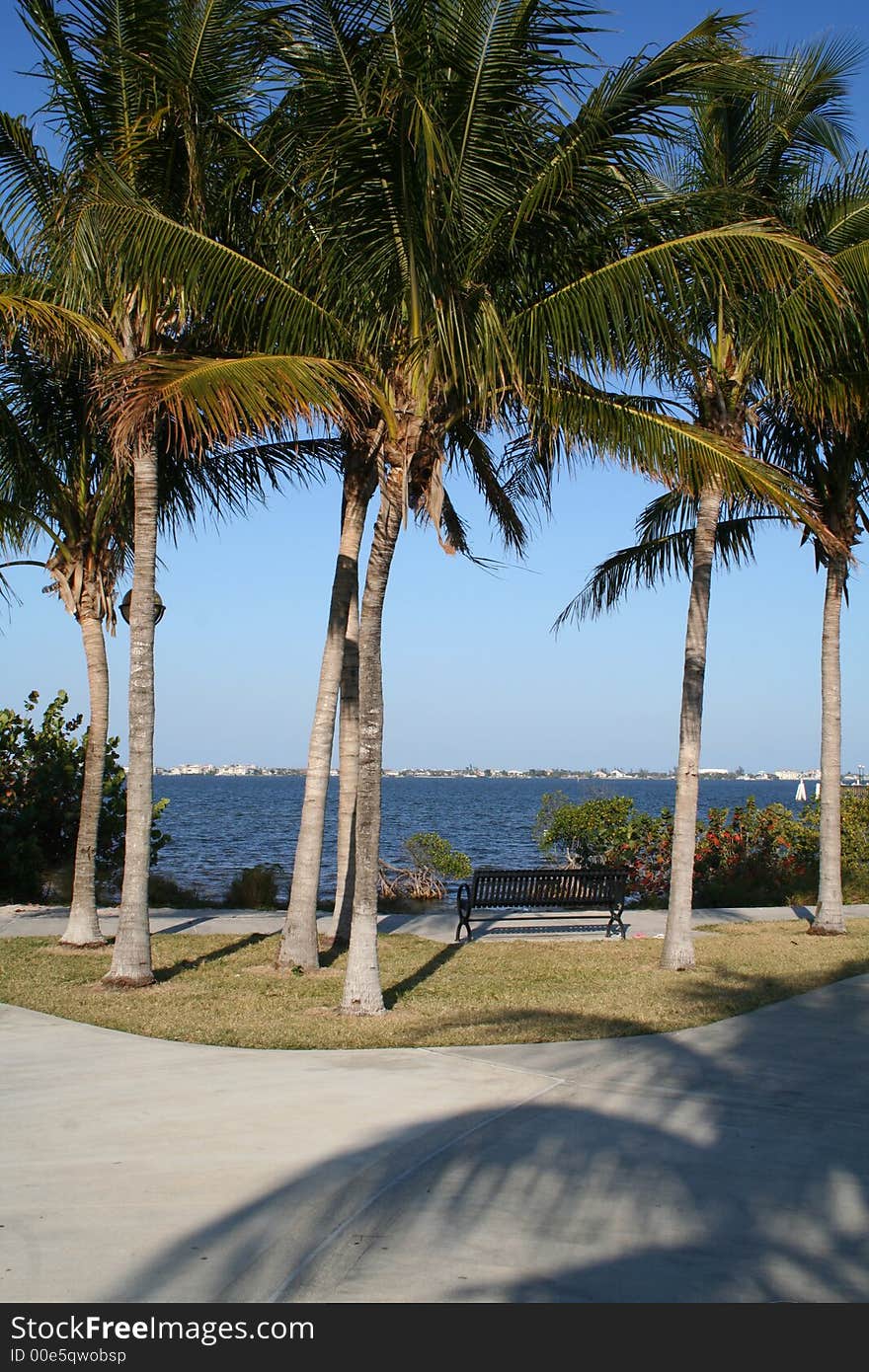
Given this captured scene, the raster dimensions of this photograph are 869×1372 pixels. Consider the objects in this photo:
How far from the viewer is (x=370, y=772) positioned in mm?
8703

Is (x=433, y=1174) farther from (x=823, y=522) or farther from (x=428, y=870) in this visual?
(x=428, y=870)

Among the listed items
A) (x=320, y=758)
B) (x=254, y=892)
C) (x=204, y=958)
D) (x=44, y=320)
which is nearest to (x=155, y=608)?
(x=320, y=758)

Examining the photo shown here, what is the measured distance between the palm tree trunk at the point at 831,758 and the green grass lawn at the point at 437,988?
0.77 meters

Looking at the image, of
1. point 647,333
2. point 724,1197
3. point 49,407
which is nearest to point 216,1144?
point 724,1197

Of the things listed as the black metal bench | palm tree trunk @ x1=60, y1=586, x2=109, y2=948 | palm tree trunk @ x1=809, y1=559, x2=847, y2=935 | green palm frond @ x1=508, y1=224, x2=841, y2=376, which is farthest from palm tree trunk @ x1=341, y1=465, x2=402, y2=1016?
palm tree trunk @ x1=809, y1=559, x2=847, y2=935

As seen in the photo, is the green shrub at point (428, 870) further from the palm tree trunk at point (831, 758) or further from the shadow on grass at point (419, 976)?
the palm tree trunk at point (831, 758)

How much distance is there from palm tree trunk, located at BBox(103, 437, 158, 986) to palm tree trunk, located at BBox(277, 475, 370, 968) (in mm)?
1417

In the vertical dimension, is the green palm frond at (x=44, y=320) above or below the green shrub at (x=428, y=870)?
above

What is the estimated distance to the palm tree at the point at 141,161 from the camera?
8.98 metres

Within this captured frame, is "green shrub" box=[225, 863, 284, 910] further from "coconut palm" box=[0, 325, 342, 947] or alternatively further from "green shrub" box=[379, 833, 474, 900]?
"coconut palm" box=[0, 325, 342, 947]

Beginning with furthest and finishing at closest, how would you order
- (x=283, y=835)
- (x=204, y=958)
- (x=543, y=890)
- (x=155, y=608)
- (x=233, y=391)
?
(x=283, y=835), (x=543, y=890), (x=204, y=958), (x=155, y=608), (x=233, y=391)

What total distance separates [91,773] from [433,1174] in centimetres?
766

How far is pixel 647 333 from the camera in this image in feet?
29.9

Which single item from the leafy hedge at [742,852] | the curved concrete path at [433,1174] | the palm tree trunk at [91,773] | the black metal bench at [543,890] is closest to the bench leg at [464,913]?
the black metal bench at [543,890]
